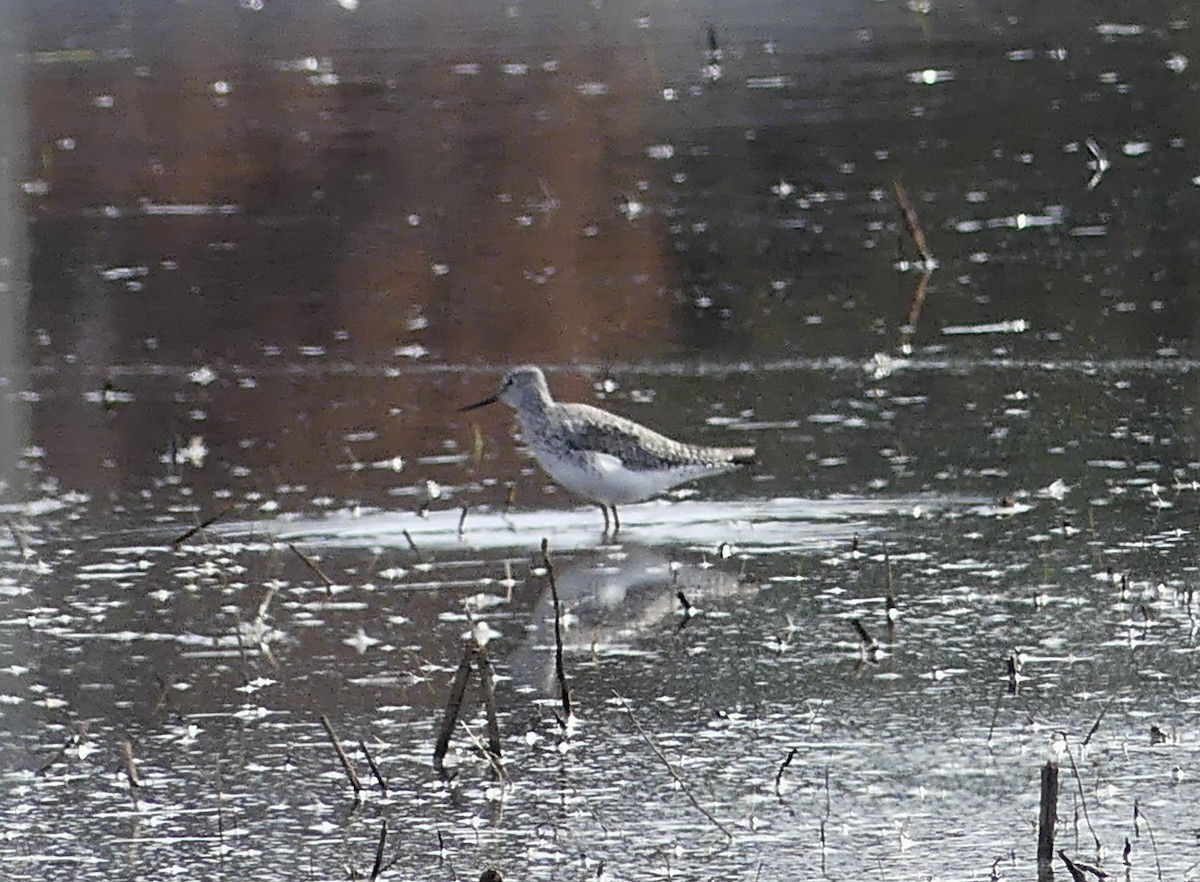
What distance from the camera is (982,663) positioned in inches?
286

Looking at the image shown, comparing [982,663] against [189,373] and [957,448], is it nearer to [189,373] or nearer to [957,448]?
[957,448]

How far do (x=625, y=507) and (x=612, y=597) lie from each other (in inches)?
61.9

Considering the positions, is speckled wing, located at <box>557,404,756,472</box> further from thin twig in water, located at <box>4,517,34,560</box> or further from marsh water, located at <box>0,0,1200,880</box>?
thin twig in water, located at <box>4,517,34,560</box>

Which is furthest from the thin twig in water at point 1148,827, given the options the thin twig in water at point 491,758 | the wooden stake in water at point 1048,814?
the thin twig in water at point 491,758

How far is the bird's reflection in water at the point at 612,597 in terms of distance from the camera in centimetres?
761

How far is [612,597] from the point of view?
823 cm

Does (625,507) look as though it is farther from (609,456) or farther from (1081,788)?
(1081,788)

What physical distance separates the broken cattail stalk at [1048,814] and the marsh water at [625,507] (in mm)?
173

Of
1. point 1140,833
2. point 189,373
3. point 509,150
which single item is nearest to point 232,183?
point 509,150

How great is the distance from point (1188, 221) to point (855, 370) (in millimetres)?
4384

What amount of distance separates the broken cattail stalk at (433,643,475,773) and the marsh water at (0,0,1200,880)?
63 millimetres

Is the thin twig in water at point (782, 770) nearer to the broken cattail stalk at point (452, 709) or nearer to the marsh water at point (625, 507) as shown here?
the marsh water at point (625, 507)

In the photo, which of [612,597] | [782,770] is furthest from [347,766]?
[612,597]

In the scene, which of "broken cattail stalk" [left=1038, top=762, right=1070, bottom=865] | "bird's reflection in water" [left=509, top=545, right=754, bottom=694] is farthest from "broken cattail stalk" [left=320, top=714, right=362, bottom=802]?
"broken cattail stalk" [left=1038, top=762, right=1070, bottom=865]
